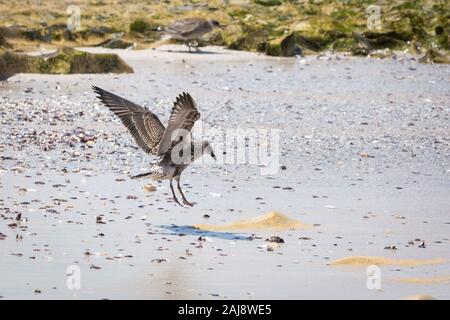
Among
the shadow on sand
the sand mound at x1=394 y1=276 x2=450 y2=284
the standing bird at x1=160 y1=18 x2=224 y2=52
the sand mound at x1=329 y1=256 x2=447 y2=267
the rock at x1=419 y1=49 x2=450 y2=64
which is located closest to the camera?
the sand mound at x1=394 y1=276 x2=450 y2=284

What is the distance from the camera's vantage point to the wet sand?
285 inches

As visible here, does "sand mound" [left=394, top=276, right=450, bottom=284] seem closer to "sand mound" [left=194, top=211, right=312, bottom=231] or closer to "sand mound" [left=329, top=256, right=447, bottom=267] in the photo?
"sand mound" [left=329, top=256, right=447, bottom=267]

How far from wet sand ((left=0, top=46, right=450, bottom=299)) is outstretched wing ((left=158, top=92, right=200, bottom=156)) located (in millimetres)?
695

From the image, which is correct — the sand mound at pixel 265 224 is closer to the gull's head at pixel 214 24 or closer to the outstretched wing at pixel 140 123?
the outstretched wing at pixel 140 123

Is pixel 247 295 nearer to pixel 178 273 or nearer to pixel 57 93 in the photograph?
pixel 178 273

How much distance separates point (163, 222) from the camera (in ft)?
29.7

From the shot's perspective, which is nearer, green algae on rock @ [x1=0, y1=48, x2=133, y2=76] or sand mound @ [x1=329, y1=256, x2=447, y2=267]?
sand mound @ [x1=329, y1=256, x2=447, y2=267]

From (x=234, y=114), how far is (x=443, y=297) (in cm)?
770

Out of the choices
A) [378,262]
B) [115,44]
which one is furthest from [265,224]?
[115,44]

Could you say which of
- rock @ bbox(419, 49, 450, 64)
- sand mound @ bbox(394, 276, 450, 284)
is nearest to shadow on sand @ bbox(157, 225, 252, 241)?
sand mound @ bbox(394, 276, 450, 284)

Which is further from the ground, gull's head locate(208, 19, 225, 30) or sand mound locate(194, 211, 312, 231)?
gull's head locate(208, 19, 225, 30)

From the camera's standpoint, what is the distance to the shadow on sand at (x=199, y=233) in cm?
855

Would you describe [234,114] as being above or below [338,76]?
below

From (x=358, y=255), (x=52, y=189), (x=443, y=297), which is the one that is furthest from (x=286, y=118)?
(x=443, y=297)
